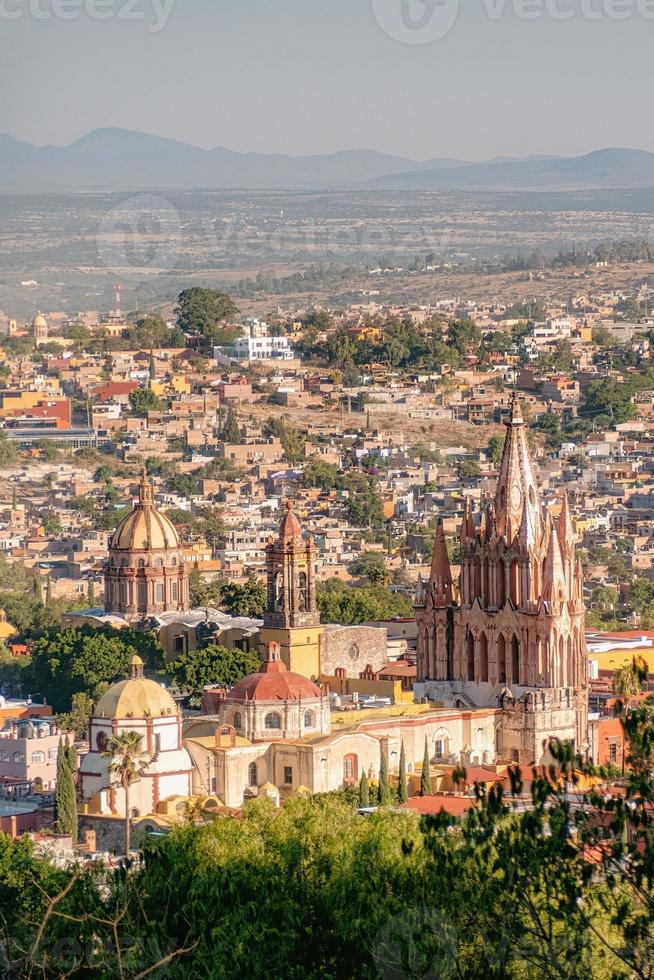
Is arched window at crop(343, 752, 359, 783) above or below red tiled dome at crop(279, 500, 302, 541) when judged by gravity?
below

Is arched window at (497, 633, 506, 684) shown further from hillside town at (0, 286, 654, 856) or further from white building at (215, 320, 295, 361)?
white building at (215, 320, 295, 361)

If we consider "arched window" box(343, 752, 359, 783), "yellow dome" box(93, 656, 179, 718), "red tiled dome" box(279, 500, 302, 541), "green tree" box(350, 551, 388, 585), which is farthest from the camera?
"green tree" box(350, 551, 388, 585)

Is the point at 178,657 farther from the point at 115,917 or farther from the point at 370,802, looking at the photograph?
the point at 115,917

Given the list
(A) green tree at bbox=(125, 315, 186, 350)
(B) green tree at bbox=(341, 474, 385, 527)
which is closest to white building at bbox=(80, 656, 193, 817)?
(B) green tree at bbox=(341, 474, 385, 527)

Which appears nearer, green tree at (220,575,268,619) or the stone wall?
the stone wall

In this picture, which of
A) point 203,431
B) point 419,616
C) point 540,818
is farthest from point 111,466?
point 540,818

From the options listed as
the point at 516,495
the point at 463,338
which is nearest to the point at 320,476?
the point at 463,338

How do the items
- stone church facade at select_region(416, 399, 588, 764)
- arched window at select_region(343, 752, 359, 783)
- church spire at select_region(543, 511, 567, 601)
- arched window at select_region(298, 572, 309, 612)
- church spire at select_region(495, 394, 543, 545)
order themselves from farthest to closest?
1. arched window at select_region(298, 572, 309, 612)
2. church spire at select_region(495, 394, 543, 545)
3. church spire at select_region(543, 511, 567, 601)
4. stone church facade at select_region(416, 399, 588, 764)
5. arched window at select_region(343, 752, 359, 783)
